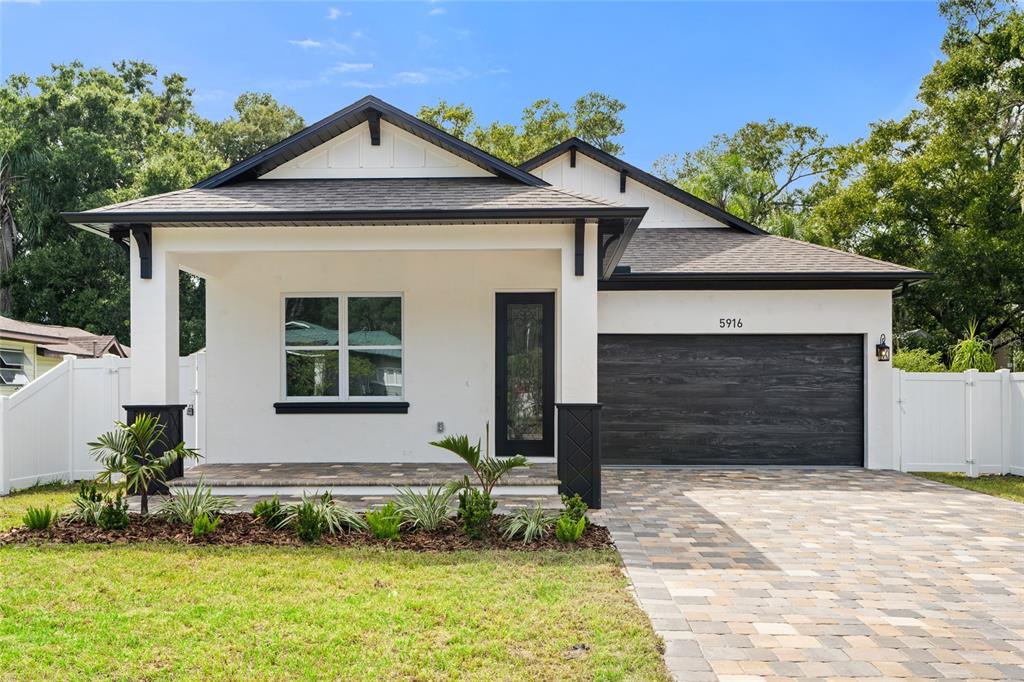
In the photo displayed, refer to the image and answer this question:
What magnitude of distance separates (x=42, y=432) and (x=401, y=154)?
614cm

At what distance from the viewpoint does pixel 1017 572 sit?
5582 millimetres

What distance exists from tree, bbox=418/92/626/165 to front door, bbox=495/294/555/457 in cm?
1783

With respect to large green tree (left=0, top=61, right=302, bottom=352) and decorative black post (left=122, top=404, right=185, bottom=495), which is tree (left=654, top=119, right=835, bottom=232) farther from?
decorative black post (left=122, top=404, right=185, bottom=495)

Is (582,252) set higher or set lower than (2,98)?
lower

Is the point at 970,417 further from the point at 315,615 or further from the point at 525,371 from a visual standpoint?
the point at 315,615

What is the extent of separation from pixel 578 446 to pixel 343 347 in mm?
4110

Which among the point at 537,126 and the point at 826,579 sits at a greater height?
the point at 537,126

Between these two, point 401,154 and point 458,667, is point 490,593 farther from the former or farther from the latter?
point 401,154

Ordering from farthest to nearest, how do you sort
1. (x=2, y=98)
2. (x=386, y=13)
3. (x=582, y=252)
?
(x=2, y=98)
(x=386, y=13)
(x=582, y=252)

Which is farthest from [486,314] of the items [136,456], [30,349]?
[30,349]

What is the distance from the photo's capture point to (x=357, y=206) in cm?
792

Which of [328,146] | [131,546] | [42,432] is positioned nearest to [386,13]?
[328,146]

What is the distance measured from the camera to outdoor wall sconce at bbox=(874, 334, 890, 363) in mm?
11227

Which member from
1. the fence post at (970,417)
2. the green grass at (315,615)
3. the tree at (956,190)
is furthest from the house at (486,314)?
the tree at (956,190)
